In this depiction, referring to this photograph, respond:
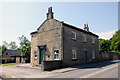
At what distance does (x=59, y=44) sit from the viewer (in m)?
16.6

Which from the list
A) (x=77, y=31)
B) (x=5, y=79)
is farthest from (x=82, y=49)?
(x=5, y=79)

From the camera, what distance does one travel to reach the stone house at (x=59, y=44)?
16.6 meters

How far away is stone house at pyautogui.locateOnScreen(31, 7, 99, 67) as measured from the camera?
16578mm

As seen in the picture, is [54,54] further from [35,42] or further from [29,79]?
[29,79]

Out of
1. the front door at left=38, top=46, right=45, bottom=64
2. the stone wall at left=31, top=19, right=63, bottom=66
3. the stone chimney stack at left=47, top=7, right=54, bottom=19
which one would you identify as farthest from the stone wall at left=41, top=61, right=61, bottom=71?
the stone chimney stack at left=47, top=7, right=54, bottom=19

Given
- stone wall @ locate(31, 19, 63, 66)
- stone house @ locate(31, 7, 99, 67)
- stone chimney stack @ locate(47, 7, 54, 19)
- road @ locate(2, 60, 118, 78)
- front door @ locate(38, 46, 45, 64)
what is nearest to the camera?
road @ locate(2, 60, 118, 78)

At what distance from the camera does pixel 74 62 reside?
18047mm

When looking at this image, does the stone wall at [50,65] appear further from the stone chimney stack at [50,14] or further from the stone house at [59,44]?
the stone chimney stack at [50,14]

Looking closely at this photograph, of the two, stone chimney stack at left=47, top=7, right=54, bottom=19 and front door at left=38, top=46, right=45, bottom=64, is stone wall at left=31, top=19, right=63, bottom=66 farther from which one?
front door at left=38, top=46, right=45, bottom=64

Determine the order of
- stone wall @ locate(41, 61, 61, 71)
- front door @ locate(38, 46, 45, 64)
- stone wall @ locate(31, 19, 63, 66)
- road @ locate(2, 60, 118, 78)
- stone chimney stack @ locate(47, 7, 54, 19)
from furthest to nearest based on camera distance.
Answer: front door @ locate(38, 46, 45, 64) < stone chimney stack @ locate(47, 7, 54, 19) < stone wall @ locate(31, 19, 63, 66) < stone wall @ locate(41, 61, 61, 71) < road @ locate(2, 60, 118, 78)

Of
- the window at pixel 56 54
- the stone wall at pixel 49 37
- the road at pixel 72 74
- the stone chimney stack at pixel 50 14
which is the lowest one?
the road at pixel 72 74

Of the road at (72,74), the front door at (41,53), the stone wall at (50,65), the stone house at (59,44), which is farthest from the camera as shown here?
the front door at (41,53)

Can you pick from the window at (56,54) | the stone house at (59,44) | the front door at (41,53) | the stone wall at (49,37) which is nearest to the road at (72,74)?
the stone house at (59,44)

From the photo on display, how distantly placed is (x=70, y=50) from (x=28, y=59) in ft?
63.4
